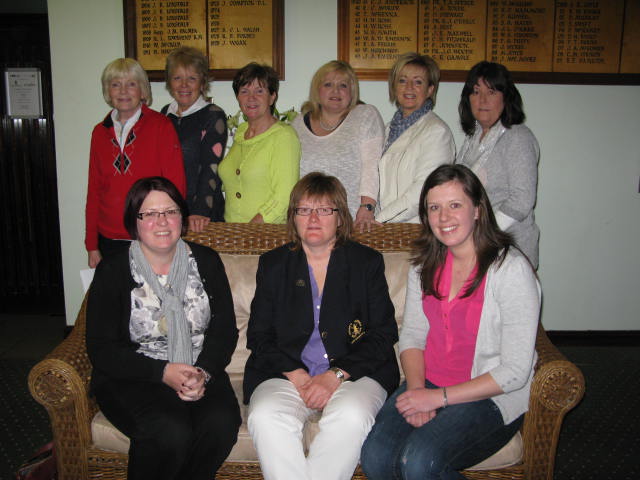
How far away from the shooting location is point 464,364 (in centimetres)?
166

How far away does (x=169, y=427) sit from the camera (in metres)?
1.56

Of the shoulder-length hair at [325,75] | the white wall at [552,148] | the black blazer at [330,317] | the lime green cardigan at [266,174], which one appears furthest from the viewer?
the white wall at [552,148]

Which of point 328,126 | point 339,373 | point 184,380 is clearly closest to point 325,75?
point 328,126

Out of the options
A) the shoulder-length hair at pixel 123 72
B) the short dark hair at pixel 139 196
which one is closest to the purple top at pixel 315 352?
the short dark hair at pixel 139 196

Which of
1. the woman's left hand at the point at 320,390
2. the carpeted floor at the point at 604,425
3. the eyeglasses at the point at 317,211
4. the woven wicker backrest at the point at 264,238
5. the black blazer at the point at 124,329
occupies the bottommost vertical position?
the carpeted floor at the point at 604,425

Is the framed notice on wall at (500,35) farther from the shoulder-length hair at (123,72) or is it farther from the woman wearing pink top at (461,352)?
the woman wearing pink top at (461,352)

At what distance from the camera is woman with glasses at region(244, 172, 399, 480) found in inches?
67.3

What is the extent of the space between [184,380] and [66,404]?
0.38 m

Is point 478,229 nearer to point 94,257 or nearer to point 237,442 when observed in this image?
point 237,442

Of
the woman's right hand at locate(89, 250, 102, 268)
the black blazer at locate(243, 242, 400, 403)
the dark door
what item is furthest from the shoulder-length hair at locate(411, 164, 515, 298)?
the dark door

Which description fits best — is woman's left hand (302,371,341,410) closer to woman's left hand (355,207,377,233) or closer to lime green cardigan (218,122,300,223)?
woman's left hand (355,207,377,233)

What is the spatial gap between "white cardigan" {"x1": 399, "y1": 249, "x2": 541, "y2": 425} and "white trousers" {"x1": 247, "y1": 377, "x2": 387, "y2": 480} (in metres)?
0.40

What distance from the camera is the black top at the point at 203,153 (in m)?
2.55

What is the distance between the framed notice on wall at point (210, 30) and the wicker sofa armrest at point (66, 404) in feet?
7.03
